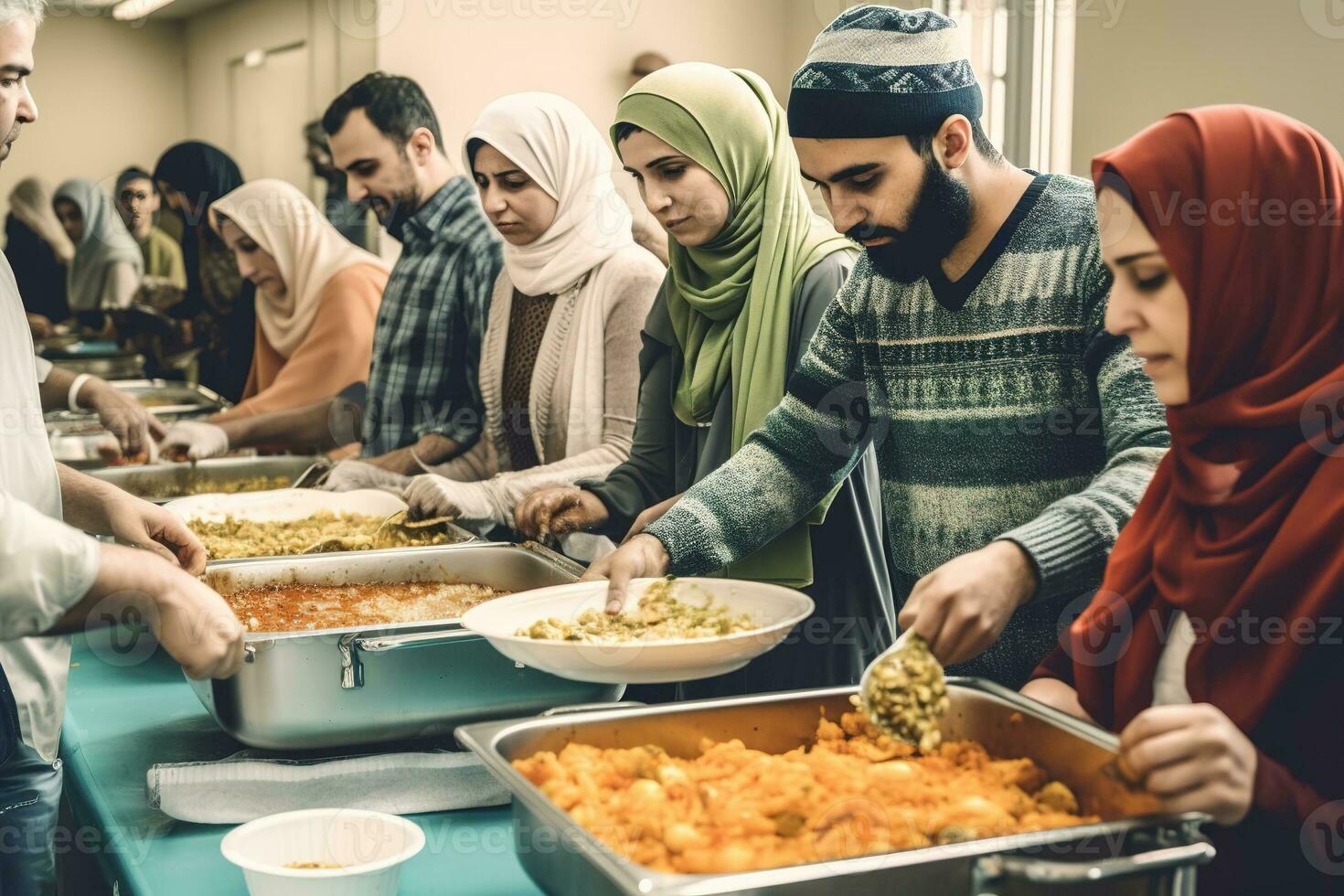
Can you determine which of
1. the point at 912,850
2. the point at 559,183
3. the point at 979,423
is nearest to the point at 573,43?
the point at 559,183

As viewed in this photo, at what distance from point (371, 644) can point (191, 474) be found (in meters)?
1.81

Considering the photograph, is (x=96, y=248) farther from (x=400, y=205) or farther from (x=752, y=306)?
(x=752, y=306)

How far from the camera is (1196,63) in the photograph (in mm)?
2402

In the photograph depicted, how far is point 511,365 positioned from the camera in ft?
8.27

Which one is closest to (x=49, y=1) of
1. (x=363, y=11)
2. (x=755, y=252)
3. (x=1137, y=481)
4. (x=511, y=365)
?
(x=363, y=11)

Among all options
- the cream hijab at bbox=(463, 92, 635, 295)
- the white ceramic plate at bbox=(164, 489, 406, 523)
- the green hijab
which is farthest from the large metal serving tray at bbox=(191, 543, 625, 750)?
the cream hijab at bbox=(463, 92, 635, 295)

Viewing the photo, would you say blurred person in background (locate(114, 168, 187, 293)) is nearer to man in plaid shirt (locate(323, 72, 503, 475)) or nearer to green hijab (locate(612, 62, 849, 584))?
man in plaid shirt (locate(323, 72, 503, 475))

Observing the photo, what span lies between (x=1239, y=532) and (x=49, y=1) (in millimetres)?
5730

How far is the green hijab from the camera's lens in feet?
5.91

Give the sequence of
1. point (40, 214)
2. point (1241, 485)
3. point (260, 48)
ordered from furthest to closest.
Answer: point (40, 214) → point (260, 48) → point (1241, 485)

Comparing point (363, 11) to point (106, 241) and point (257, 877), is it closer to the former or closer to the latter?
point (106, 241)

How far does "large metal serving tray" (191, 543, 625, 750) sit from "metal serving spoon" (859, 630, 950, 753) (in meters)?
0.49

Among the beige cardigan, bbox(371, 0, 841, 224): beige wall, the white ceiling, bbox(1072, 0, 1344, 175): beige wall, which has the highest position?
the white ceiling

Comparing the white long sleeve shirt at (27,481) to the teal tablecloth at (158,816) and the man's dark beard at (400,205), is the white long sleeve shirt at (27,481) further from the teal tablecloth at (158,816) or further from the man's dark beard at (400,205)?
the man's dark beard at (400,205)
